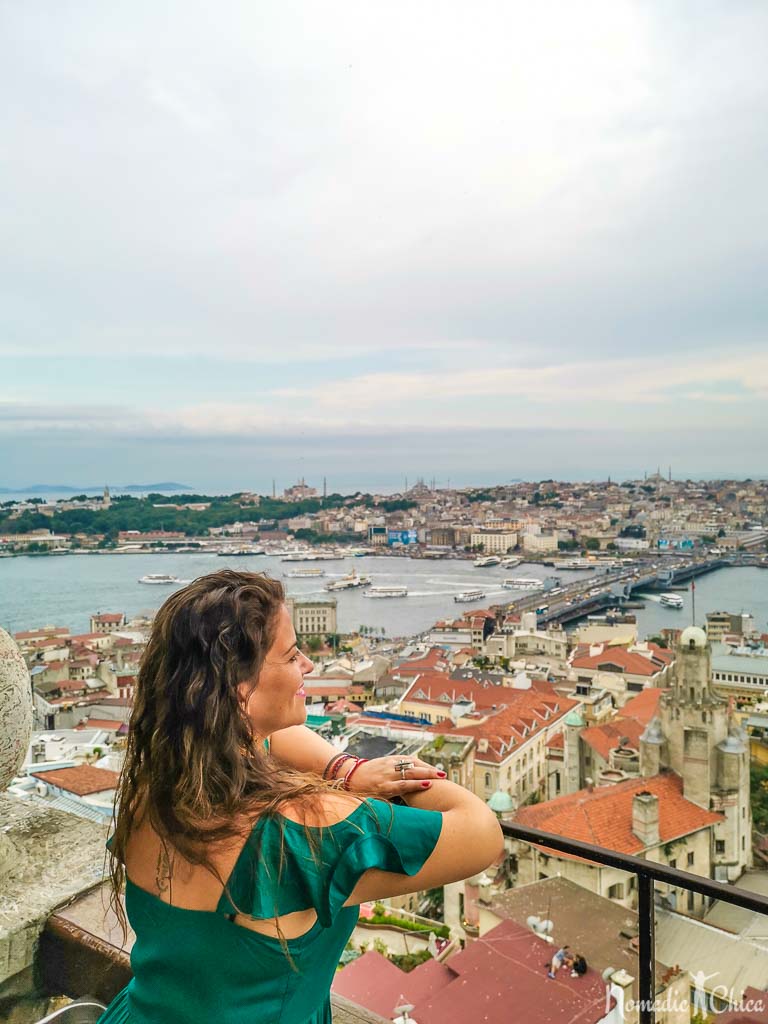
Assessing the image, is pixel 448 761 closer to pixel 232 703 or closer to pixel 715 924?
pixel 715 924

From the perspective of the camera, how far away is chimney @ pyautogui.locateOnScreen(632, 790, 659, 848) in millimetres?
6316

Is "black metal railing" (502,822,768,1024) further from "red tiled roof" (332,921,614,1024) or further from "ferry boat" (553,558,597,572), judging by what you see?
"ferry boat" (553,558,597,572)

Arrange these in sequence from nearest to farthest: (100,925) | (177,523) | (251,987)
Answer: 1. (251,987)
2. (100,925)
3. (177,523)

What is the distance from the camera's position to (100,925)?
88cm

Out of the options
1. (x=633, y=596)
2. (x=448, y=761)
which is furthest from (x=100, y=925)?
(x=633, y=596)

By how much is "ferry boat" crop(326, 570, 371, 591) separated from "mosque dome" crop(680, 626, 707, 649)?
2133 centimetres

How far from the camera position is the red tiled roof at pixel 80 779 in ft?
16.4

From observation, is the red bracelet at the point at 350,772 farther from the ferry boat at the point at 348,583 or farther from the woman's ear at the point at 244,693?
the ferry boat at the point at 348,583

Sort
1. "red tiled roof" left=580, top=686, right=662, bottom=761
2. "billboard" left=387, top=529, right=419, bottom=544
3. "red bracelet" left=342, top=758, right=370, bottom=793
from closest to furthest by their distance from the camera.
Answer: "red bracelet" left=342, top=758, right=370, bottom=793 → "red tiled roof" left=580, top=686, right=662, bottom=761 → "billboard" left=387, top=529, right=419, bottom=544

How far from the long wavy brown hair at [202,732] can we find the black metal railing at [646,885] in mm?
314

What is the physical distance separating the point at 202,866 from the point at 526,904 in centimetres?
454

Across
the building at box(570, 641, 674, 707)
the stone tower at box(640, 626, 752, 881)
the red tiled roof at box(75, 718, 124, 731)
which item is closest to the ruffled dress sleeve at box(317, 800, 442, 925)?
the stone tower at box(640, 626, 752, 881)

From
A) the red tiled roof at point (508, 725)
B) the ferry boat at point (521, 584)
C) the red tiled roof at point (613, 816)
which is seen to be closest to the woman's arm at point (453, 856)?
the red tiled roof at point (613, 816)

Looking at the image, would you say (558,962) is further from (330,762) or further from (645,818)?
(645,818)
